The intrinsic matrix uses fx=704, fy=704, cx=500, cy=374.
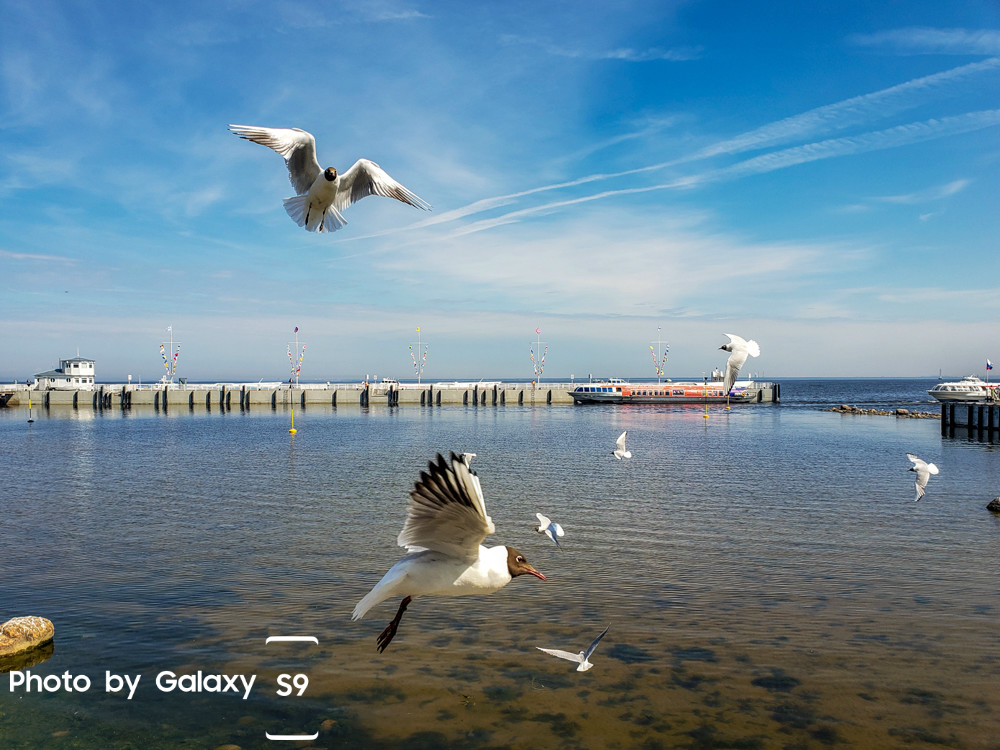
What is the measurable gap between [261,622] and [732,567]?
8.53 m

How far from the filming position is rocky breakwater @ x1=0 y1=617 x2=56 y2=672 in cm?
893

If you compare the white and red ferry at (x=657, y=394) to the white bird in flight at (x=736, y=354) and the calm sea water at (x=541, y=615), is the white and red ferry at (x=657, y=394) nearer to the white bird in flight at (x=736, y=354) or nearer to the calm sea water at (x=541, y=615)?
the calm sea water at (x=541, y=615)

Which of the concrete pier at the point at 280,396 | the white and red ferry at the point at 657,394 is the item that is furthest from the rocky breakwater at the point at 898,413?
the concrete pier at the point at 280,396

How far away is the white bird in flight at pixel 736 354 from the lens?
12.7 metres

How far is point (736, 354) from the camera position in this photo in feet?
43.1

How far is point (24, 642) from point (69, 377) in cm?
8582

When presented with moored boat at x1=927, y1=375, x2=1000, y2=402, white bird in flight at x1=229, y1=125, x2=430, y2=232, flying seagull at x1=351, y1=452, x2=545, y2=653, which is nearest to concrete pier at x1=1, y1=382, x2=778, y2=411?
moored boat at x1=927, y1=375, x2=1000, y2=402

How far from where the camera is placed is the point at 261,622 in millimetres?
10406

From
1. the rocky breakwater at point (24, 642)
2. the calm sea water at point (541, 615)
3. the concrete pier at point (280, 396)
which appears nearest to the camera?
the calm sea water at point (541, 615)

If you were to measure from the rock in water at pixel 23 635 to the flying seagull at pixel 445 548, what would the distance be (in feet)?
19.3

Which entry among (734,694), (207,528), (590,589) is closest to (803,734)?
(734,694)

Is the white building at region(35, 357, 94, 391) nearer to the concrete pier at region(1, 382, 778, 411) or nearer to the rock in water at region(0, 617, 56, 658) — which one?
the concrete pier at region(1, 382, 778, 411)

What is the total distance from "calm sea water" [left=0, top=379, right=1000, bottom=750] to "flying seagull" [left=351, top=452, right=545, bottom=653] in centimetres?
219

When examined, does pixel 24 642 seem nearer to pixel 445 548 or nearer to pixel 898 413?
pixel 445 548
